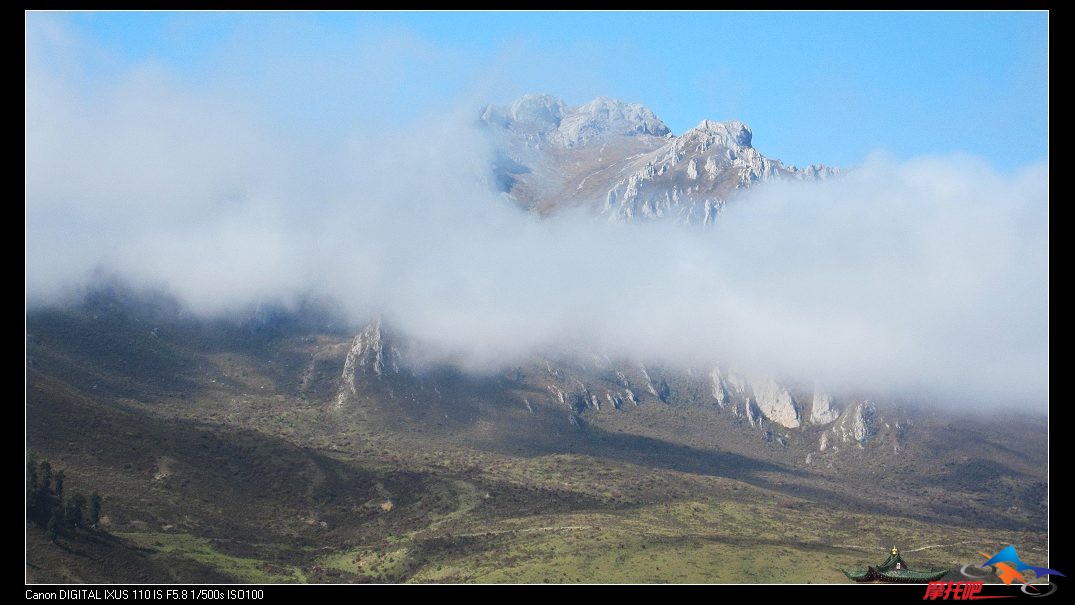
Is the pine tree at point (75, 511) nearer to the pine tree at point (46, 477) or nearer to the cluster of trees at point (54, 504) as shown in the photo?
the cluster of trees at point (54, 504)

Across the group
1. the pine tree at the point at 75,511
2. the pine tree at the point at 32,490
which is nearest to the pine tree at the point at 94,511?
the pine tree at the point at 75,511

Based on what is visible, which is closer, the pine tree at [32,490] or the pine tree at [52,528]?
the pine tree at [52,528]

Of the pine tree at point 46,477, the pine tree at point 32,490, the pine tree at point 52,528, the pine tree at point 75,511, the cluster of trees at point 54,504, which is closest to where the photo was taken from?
the pine tree at point 52,528

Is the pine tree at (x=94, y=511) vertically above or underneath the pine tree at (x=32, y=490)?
underneath

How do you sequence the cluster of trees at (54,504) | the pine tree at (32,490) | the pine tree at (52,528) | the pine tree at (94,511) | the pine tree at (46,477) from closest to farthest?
1. the pine tree at (52,528)
2. the cluster of trees at (54,504)
3. the pine tree at (32,490)
4. the pine tree at (94,511)
5. the pine tree at (46,477)

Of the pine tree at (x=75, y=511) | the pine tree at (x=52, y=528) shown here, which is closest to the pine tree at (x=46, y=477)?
the pine tree at (x=75, y=511)

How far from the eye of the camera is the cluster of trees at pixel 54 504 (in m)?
145

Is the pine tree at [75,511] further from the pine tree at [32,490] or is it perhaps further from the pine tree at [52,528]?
the pine tree at [32,490]

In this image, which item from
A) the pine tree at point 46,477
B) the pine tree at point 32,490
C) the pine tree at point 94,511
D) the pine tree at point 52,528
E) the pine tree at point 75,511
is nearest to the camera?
the pine tree at point 52,528

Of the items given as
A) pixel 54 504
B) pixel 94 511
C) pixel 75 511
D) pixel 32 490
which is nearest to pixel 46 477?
pixel 54 504

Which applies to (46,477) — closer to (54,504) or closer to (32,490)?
(54,504)

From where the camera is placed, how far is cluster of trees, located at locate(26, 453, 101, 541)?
477 feet
